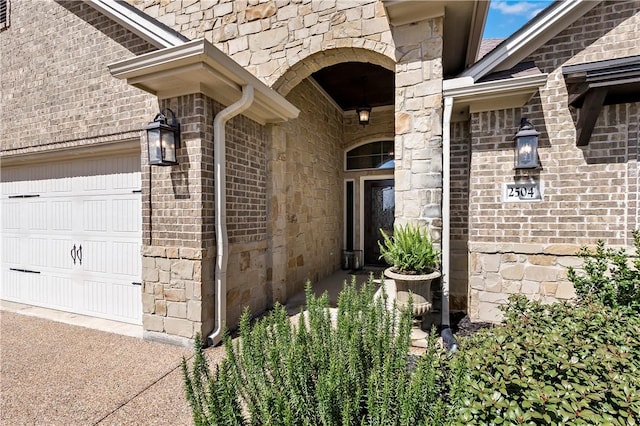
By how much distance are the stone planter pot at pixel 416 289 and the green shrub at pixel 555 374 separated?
46.3 inches

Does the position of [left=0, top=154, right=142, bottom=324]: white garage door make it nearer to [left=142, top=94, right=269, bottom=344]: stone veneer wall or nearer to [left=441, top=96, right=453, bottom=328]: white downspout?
[left=142, top=94, right=269, bottom=344]: stone veneer wall

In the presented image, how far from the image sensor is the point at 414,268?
3.13 meters

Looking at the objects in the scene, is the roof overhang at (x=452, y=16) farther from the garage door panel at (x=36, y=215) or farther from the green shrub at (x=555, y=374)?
the garage door panel at (x=36, y=215)

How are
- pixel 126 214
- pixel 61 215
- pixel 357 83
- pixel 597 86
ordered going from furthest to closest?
pixel 357 83
pixel 61 215
pixel 126 214
pixel 597 86

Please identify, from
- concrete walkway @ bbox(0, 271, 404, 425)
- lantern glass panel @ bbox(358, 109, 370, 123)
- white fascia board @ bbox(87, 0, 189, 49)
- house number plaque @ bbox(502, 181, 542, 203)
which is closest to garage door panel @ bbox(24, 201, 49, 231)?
concrete walkway @ bbox(0, 271, 404, 425)

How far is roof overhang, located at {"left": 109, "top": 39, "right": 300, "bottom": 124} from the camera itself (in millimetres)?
2832

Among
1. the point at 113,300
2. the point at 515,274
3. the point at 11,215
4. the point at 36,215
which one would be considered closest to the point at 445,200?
the point at 515,274

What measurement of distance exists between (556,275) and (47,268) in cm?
695

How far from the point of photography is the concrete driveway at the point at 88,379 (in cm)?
227

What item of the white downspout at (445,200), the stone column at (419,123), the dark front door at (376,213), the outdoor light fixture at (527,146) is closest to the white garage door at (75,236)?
the stone column at (419,123)

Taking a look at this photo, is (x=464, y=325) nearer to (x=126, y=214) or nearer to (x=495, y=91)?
(x=495, y=91)

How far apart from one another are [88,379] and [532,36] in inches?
219

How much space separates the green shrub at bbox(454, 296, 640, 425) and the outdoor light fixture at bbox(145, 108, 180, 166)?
3153mm

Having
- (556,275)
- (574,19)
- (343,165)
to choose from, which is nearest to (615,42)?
(574,19)
